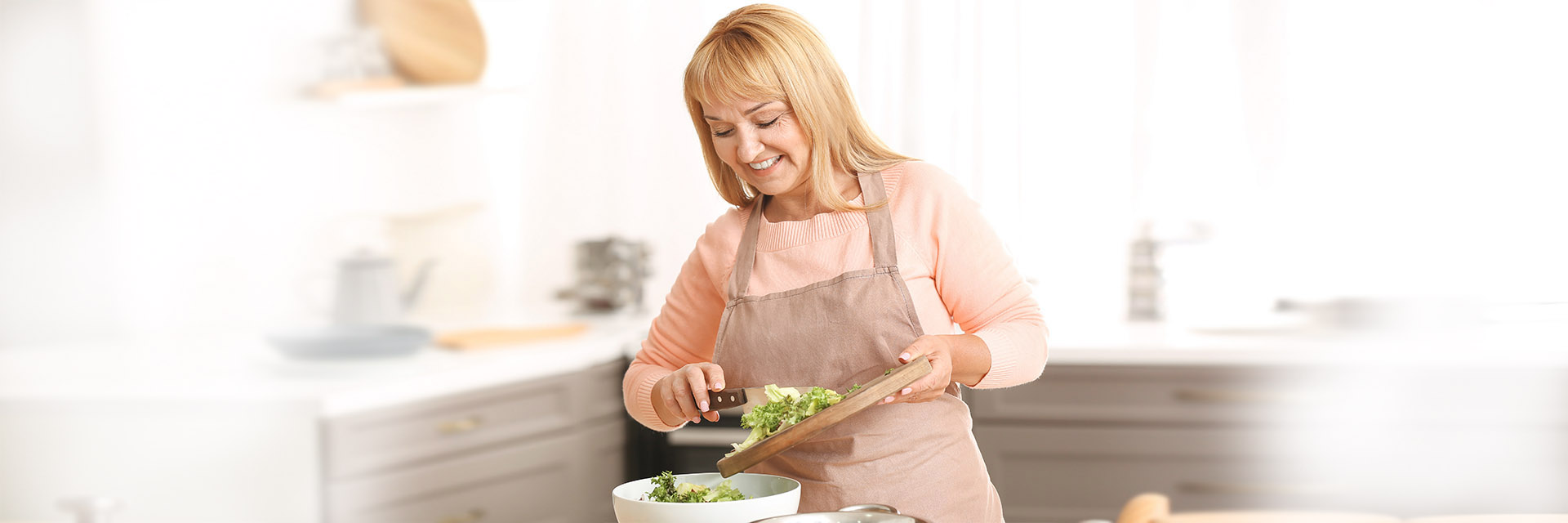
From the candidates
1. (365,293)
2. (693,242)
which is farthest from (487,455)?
(693,242)

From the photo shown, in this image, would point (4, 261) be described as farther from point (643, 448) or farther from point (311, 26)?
point (643, 448)

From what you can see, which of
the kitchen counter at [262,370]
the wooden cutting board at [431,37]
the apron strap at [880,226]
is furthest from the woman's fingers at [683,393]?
the wooden cutting board at [431,37]

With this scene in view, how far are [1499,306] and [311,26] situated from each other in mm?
2808

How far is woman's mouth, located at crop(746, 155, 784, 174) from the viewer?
1.21m

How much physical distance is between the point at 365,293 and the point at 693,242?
0.81 metres

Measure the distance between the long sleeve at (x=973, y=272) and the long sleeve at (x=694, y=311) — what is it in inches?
8.9

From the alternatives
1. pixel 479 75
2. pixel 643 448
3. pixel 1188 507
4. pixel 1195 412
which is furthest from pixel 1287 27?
pixel 479 75

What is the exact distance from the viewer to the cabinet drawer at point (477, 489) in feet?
6.66

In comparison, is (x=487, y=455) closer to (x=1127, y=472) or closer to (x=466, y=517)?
(x=466, y=517)

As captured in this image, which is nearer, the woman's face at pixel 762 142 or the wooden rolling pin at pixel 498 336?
the woman's face at pixel 762 142

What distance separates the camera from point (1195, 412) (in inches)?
91.6

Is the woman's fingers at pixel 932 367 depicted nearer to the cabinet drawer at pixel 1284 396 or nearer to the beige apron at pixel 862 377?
the beige apron at pixel 862 377

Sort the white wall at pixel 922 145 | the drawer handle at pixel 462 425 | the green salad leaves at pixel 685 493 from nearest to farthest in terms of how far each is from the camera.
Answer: the green salad leaves at pixel 685 493
the drawer handle at pixel 462 425
the white wall at pixel 922 145

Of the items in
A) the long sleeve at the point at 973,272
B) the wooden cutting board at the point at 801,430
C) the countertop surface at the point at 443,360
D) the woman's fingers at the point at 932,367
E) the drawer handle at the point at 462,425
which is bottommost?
the drawer handle at the point at 462,425
